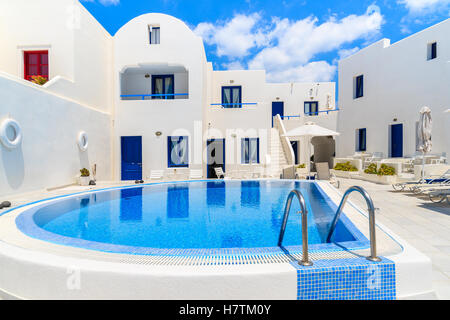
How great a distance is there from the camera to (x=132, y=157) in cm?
1344

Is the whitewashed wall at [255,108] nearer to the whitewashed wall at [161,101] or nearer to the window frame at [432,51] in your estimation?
the whitewashed wall at [161,101]

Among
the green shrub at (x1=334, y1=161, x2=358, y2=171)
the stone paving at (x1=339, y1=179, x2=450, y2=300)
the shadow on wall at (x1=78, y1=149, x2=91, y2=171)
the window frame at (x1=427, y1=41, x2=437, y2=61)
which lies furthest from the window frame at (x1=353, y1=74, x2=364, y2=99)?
the shadow on wall at (x1=78, y1=149, x2=91, y2=171)

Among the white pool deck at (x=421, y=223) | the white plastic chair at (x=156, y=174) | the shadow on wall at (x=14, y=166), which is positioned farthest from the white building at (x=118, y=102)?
the white pool deck at (x=421, y=223)

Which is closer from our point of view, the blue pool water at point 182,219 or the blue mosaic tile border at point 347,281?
the blue mosaic tile border at point 347,281

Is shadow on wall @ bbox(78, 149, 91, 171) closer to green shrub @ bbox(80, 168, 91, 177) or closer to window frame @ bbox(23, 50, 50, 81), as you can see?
green shrub @ bbox(80, 168, 91, 177)

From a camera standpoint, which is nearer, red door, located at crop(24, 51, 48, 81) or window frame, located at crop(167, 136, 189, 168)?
red door, located at crop(24, 51, 48, 81)

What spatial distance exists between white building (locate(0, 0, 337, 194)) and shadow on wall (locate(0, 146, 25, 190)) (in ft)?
0.10

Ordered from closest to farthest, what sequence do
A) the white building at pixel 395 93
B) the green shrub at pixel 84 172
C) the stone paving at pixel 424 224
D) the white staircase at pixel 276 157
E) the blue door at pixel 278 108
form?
1. the stone paving at pixel 424 224
2. the green shrub at pixel 84 172
3. the white building at pixel 395 93
4. the white staircase at pixel 276 157
5. the blue door at pixel 278 108

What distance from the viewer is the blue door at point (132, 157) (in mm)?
13383

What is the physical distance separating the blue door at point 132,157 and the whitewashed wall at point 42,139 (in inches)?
62.3

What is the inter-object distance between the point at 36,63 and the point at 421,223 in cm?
1446

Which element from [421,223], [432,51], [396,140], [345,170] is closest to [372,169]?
[345,170]

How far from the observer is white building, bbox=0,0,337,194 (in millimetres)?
9070

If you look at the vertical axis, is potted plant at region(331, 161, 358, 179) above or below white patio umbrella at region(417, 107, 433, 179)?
below
